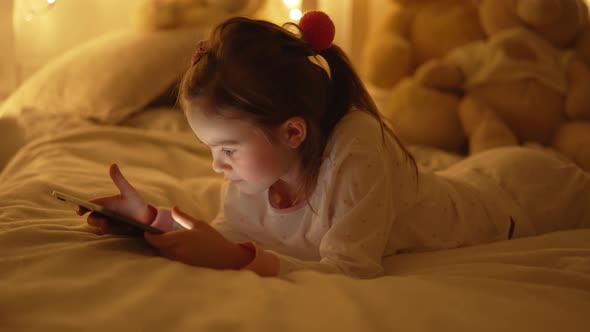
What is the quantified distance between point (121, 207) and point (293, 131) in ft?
0.88

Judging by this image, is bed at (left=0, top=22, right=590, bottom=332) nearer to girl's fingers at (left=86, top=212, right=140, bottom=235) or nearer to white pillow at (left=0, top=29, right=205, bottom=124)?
girl's fingers at (left=86, top=212, right=140, bottom=235)

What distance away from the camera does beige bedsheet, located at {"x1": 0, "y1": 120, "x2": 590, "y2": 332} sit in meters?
0.62

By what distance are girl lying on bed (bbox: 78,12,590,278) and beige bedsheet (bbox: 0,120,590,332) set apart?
56mm

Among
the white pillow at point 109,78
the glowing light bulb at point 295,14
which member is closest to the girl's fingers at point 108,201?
the white pillow at point 109,78

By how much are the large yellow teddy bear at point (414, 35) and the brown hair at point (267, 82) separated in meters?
1.18

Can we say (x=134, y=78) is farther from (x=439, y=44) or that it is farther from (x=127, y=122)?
(x=439, y=44)

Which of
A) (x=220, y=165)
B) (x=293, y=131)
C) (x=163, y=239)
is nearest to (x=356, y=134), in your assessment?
(x=293, y=131)

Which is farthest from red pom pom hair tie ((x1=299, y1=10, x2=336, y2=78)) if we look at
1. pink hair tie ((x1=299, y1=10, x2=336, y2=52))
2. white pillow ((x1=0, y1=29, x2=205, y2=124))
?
white pillow ((x1=0, y1=29, x2=205, y2=124))

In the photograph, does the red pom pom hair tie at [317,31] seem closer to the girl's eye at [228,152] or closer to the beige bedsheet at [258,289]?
the girl's eye at [228,152]

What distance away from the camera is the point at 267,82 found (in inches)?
33.9

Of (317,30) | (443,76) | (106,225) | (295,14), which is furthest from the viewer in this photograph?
(295,14)

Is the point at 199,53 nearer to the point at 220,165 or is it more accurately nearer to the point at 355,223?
the point at 220,165

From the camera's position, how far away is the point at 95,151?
1457mm

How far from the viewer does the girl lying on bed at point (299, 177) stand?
85 cm
